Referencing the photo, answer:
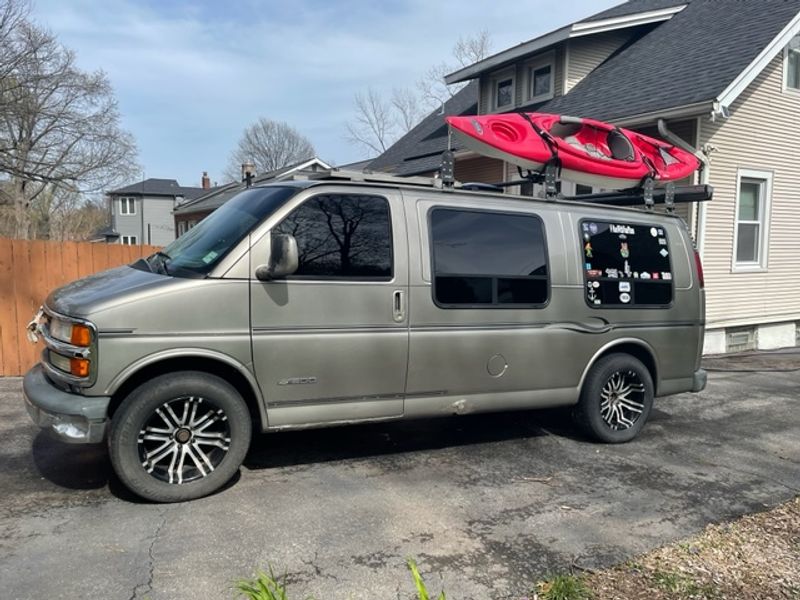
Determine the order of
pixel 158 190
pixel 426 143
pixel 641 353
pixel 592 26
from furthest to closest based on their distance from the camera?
1. pixel 158 190
2. pixel 426 143
3. pixel 592 26
4. pixel 641 353

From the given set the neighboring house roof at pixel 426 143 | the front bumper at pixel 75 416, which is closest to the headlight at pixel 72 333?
the front bumper at pixel 75 416

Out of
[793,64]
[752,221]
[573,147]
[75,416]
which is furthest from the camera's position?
[793,64]

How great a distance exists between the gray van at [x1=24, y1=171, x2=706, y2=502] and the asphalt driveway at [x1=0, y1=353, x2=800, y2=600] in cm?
43

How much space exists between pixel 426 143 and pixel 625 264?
543 inches

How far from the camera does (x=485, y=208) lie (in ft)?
16.4

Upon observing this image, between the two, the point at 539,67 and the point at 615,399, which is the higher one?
the point at 539,67

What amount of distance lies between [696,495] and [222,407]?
11.1 feet

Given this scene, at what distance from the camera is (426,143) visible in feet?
61.1

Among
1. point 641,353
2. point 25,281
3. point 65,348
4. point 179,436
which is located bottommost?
point 179,436

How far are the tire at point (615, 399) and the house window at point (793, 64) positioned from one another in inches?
347

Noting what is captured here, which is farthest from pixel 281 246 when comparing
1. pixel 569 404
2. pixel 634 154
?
pixel 634 154

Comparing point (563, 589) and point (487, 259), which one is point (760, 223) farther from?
point (563, 589)

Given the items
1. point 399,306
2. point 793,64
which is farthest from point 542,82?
point 399,306

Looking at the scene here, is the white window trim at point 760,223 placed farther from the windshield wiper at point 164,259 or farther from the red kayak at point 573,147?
the windshield wiper at point 164,259
